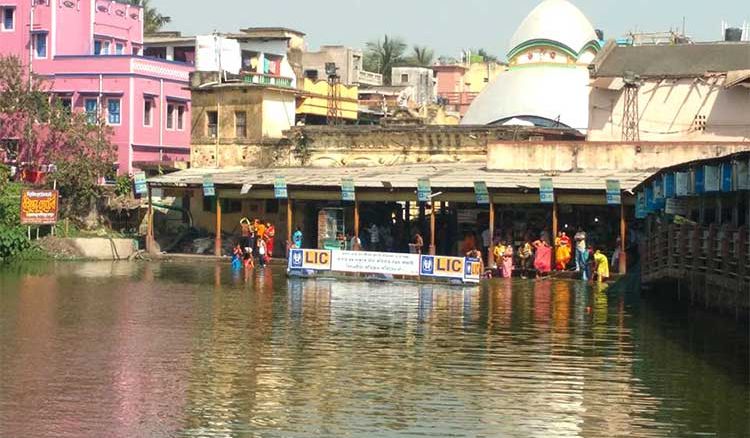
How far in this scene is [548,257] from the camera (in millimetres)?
45219

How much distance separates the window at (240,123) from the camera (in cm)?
5728

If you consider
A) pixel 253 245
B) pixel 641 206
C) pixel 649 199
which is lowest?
pixel 253 245

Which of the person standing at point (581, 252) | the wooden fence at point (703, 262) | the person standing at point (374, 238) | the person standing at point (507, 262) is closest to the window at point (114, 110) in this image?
the person standing at point (374, 238)

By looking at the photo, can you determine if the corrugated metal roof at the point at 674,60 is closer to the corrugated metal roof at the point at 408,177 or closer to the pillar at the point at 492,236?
the corrugated metal roof at the point at 408,177

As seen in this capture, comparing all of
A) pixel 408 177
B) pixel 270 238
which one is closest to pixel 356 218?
pixel 408 177

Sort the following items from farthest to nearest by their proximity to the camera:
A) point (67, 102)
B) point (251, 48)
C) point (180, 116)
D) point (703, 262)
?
point (251, 48)
point (180, 116)
point (67, 102)
point (703, 262)

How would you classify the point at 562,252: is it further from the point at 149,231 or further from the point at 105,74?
the point at 105,74

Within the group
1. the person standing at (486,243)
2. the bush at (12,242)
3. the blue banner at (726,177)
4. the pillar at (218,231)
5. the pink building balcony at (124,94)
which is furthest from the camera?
the pink building balcony at (124,94)

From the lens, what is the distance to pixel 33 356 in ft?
82.5

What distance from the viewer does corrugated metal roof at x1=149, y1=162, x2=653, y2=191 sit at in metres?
45.4

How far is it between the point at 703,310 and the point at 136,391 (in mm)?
16467

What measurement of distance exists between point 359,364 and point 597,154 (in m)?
24.4

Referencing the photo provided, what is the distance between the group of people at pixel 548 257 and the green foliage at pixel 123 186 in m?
17.4

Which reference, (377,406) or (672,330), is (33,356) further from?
(672,330)
